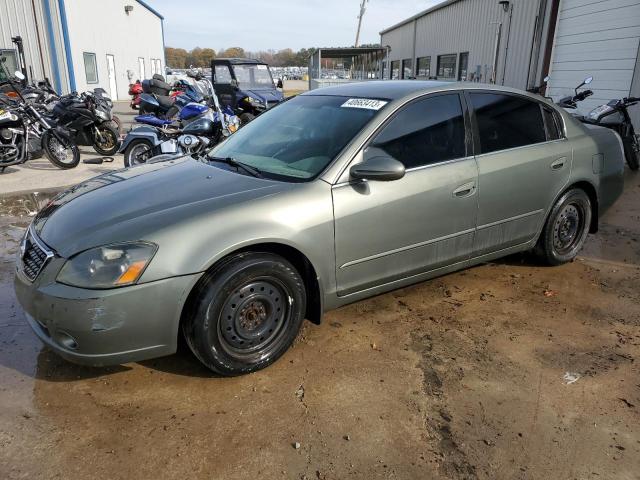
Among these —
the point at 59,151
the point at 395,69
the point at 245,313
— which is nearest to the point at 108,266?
the point at 245,313

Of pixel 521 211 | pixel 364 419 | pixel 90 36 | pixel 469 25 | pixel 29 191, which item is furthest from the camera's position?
pixel 90 36

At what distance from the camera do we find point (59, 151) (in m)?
8.93

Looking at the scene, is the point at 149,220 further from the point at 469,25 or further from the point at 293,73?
the point at 293,73

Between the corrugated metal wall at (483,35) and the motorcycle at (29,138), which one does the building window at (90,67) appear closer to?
the motorcycle at (29,138)

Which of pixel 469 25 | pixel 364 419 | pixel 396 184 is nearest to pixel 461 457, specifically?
pixel 364 419

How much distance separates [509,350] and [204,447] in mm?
1974

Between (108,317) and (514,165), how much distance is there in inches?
117

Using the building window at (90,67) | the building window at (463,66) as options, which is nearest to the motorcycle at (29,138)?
the building window at (463,66)

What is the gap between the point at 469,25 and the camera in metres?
17.4

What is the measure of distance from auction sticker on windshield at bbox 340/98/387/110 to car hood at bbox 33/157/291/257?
2.85 ft

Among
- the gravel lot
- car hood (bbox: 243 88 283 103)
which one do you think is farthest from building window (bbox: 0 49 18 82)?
the gravel lot

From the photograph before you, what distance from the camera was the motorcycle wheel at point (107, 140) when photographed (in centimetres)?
993

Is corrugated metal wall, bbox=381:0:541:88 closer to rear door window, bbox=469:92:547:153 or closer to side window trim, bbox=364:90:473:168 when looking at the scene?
rear door window, bbox=469:92:547:153

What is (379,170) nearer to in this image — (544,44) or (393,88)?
(393,88)
